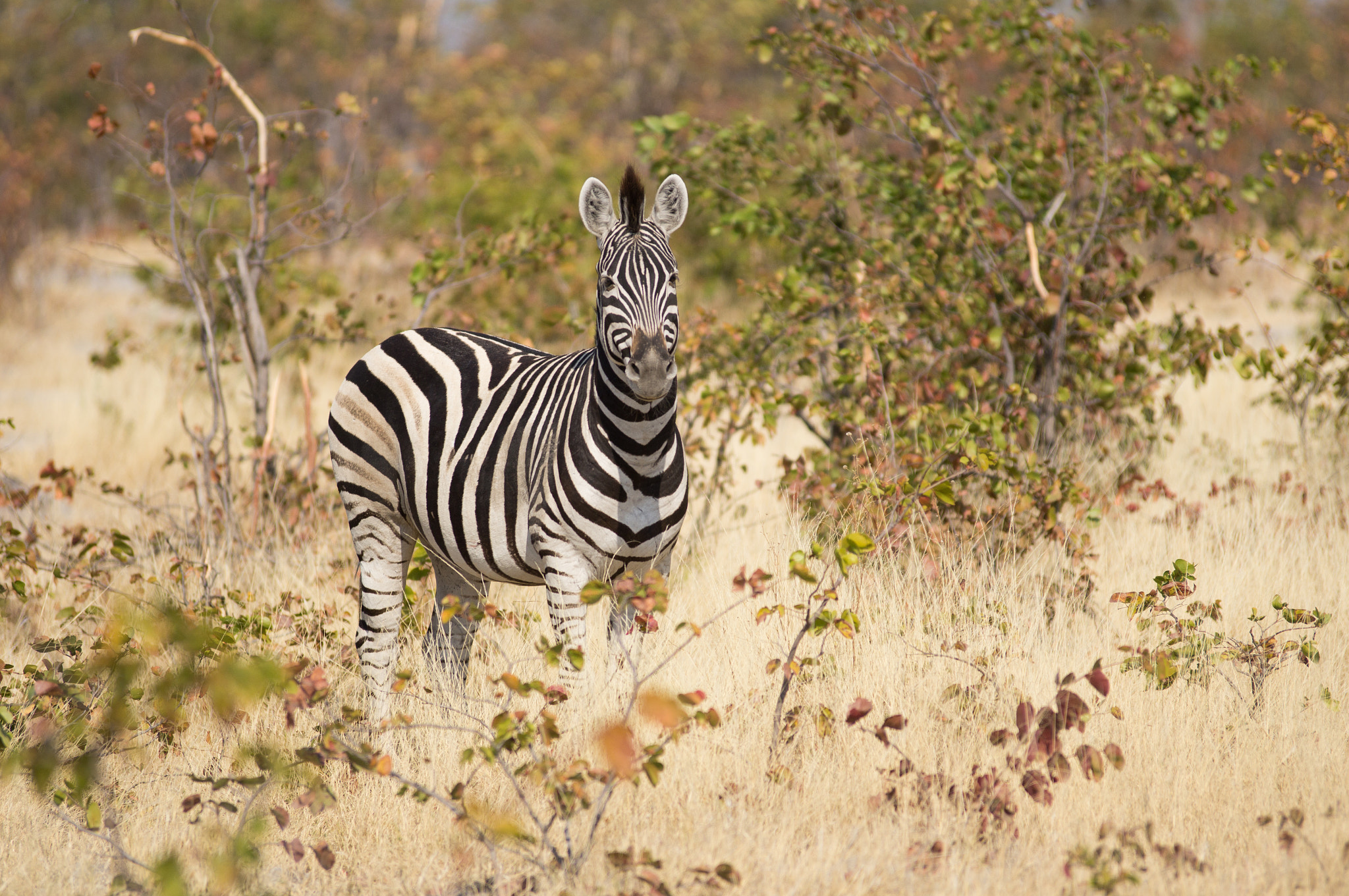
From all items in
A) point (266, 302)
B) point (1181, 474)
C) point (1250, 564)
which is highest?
point (266, 302)

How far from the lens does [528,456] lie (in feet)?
14.0

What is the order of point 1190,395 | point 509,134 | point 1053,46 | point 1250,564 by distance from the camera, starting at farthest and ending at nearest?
point 509,134 < point 1190,395 < point 1053,46 < point 1250,564

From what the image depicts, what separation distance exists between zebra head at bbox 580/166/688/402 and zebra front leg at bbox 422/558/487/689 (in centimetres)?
147

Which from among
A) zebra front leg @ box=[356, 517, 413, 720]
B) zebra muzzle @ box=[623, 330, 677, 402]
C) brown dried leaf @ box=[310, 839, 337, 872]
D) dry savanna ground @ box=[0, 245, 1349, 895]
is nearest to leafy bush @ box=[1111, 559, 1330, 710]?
dry savanna ground @ box=[0, 245, 1349, 895]

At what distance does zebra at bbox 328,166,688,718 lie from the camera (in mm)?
3850

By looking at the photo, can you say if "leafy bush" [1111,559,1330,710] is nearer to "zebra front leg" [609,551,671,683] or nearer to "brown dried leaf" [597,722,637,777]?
"zebra front leg" [609,551,671,683]

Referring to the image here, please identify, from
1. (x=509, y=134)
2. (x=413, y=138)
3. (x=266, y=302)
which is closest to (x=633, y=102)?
(x=413, y=138)

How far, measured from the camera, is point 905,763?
3664 mm

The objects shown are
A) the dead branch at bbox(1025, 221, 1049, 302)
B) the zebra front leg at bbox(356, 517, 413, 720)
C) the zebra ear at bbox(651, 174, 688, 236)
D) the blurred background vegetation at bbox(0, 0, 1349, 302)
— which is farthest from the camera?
the blurred background vegetation at bbox(0, 0, 1349, 302)

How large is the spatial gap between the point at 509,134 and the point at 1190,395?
1118cm

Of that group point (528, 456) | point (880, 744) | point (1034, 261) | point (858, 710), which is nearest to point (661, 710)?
point (858, 710)

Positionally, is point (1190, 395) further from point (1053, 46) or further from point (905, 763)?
point (905, 763)

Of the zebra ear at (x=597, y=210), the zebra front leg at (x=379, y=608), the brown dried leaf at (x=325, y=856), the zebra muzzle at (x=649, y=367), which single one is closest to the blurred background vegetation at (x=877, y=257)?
the zebra muzzle at (x=649, y=367)

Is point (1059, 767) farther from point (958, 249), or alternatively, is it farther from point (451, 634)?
point (958, 249)
